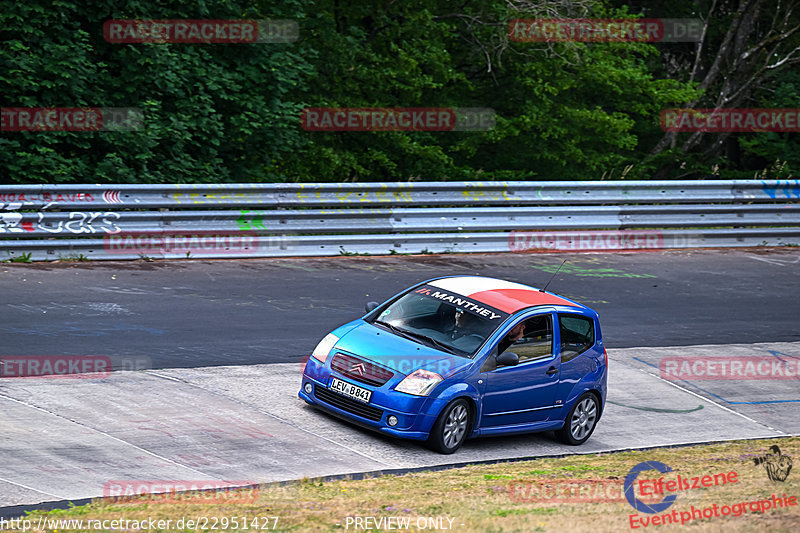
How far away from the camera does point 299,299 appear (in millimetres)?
14609

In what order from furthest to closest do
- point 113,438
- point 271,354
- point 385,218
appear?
point 385,218
point 271,354
point 113,438

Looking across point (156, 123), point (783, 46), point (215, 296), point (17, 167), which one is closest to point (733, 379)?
point (215, 296)

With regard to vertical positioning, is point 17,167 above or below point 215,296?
above

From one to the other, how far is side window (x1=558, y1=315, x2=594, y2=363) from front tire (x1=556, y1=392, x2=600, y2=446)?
471 millimetres

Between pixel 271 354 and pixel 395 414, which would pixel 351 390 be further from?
pixel 271 354

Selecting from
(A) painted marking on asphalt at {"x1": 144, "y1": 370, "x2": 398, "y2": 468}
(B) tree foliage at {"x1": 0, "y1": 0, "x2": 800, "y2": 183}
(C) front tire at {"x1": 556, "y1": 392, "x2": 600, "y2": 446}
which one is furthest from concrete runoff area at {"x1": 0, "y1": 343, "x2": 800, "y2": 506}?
(B) tree foliage at {"x1": 0, "y1": 0, "x2": 800, "y2": 183}

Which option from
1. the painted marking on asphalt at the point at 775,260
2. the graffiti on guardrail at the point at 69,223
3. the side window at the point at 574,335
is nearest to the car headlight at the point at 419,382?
the side window at the point at 574,335

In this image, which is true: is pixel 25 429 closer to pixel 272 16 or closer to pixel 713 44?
pixel 272 16

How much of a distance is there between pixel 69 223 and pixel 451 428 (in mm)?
8350

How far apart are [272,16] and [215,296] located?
21.6ft

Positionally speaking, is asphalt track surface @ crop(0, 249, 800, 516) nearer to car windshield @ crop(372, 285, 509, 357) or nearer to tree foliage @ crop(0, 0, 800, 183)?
car windshield @ crop(372, 285, 509, 357)

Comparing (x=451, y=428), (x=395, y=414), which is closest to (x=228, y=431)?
(x=395, y=414)

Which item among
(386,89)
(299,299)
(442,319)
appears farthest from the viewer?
(386,89)

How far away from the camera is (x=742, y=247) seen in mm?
20594
